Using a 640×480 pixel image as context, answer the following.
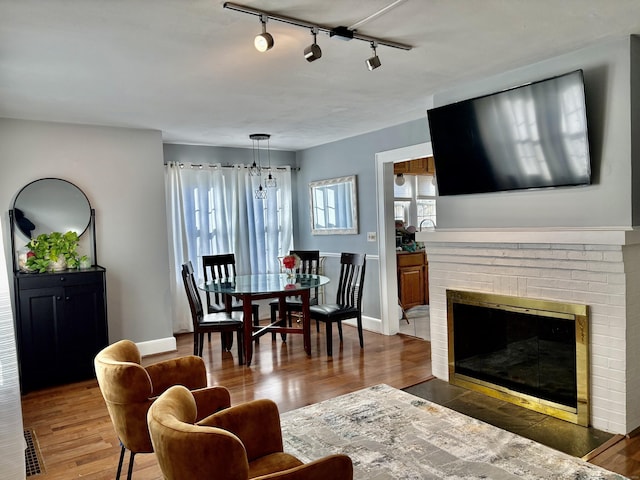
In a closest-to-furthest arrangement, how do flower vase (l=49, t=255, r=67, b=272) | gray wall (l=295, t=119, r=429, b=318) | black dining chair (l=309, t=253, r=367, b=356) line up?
flower vase (l=49, t=255, r=67, b=272), black dining chair (l=309, t=253, r=367, b=356), gray wall (l=295, t=119, r=429, b=318)

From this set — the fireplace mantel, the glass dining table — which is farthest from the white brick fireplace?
the glass dining table

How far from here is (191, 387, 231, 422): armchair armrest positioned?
7.36 feet

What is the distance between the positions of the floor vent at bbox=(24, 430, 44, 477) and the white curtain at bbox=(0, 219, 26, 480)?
2.47 feet

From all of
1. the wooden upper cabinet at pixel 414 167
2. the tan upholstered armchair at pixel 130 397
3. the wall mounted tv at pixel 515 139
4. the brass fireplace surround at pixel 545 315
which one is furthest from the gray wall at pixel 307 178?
the tan upholstered armchair at pixel 130 397

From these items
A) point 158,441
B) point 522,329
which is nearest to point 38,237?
point 158,441

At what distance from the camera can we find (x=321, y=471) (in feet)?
5.03

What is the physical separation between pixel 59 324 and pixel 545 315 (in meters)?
3.91

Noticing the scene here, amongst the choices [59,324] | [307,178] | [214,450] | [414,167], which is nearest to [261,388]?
[59,324]

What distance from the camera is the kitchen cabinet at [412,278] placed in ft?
22.0

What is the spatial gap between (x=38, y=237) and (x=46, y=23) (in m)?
2.60

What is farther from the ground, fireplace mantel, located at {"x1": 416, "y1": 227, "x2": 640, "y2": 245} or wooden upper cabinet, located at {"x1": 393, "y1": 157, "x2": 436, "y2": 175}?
wooden upper cabinet, located at {"x1": 393, "y1": 157, "x2": 436, "y2": 175}

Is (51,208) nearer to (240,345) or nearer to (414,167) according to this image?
(240,345)

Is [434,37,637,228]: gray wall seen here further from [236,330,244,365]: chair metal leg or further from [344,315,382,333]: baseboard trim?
[236,330,244,365]: chair metal leg

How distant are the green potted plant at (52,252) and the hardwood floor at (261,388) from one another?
3.54 ft
